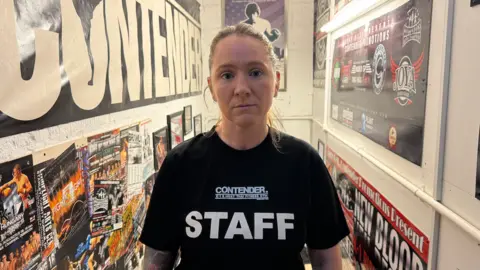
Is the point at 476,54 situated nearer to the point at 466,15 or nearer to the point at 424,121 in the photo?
the point at 466,15

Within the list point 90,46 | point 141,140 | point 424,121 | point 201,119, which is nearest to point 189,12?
point 201,119

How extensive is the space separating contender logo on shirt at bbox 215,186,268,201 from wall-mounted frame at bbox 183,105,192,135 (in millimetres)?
2153

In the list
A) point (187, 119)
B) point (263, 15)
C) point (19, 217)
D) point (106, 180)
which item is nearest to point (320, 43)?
point (263, 15)

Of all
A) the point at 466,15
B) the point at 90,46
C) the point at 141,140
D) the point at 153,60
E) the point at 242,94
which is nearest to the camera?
the point at 242,94

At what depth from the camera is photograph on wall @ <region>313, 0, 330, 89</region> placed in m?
3.41

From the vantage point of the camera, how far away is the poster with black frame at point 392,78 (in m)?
1.39

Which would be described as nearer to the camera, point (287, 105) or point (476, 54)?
point (476, 54)

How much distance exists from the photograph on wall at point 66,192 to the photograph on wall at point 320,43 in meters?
2.65

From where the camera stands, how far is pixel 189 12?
3.39 m

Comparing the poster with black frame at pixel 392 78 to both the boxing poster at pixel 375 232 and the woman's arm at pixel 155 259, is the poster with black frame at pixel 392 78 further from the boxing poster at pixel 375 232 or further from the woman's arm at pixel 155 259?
the woman's arm at pixel 155 259

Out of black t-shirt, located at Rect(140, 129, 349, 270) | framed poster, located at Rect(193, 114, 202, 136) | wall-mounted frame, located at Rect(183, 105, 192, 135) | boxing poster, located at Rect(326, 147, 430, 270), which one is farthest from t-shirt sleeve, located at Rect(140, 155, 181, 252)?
framed poster, located at Rect(193, 114, 202, 136)

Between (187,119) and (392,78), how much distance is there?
6.40 feet

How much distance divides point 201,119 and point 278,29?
1.41 m

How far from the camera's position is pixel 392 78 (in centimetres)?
165
